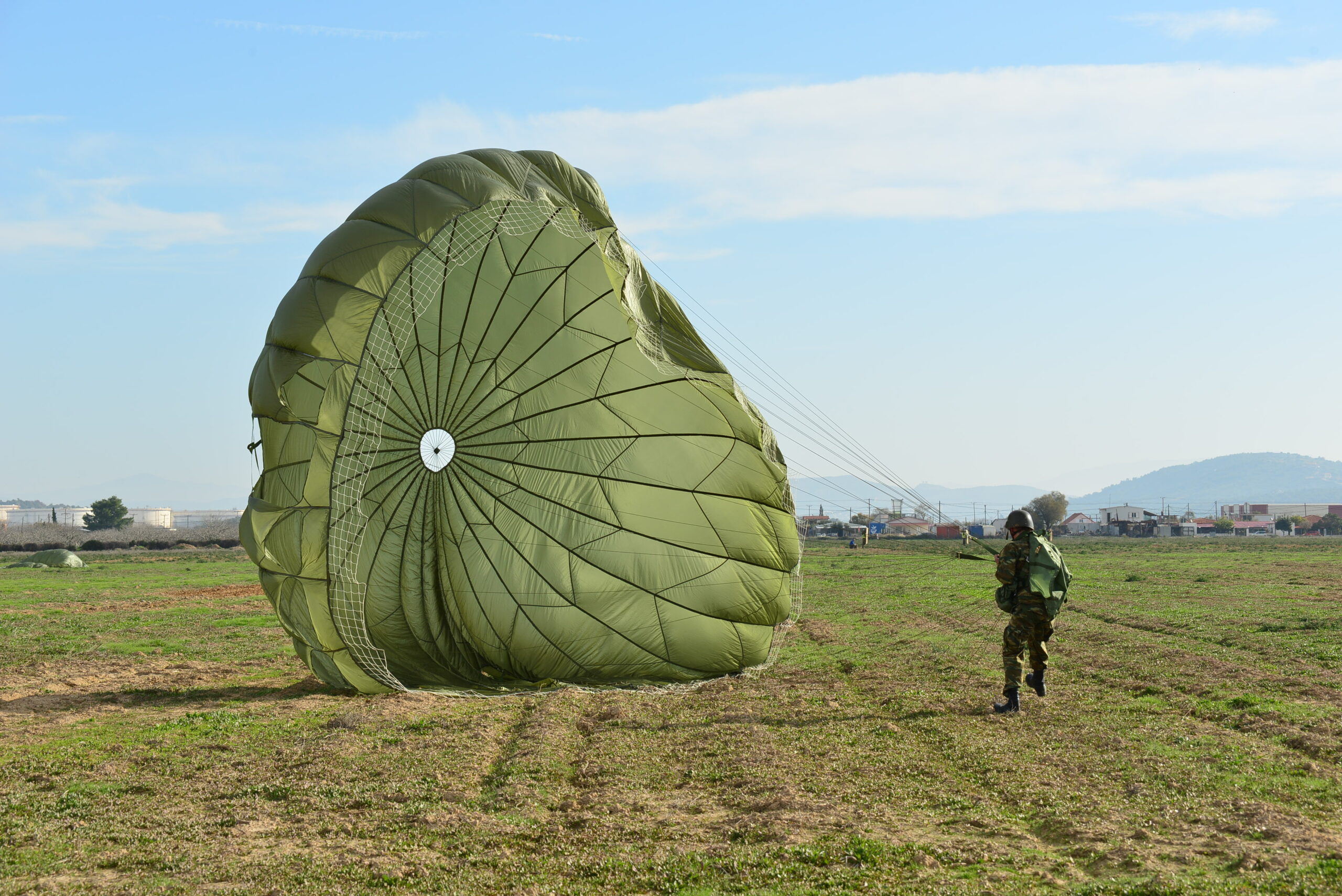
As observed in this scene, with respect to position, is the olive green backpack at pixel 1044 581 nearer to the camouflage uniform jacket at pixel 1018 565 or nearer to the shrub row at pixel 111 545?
the camouflage uniform jacket at pixel 1018 565

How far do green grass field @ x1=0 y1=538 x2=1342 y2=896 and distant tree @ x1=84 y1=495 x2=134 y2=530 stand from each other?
11585 cm

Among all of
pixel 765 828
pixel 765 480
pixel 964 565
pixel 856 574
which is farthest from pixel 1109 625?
pixel 964 565

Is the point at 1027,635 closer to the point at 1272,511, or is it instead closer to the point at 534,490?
the point at 534,490

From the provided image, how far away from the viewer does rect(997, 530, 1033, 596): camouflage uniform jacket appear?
10711 mm

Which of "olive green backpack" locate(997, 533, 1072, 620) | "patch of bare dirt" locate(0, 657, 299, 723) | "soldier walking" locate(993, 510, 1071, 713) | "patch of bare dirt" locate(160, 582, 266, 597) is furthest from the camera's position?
"patch of bare dirt" locate(160, 582, 266, 597)

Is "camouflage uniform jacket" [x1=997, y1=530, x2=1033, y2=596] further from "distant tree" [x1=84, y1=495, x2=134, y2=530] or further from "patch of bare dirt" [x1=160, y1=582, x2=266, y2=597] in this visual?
"distant tree" [x1=84, y1=495, x2=134, y2=530]

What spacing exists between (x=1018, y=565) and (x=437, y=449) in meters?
6.52

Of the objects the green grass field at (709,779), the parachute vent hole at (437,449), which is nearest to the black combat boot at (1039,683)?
the green grass field at (709,779)

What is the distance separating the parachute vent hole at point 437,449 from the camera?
39.4 feet

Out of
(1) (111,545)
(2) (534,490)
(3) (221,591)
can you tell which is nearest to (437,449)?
(2) (534,490)

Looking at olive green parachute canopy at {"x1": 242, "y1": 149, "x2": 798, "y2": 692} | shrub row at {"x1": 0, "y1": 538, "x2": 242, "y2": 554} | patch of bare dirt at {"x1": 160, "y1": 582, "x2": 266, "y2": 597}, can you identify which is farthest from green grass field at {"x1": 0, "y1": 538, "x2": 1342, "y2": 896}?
shrub row at {"x1": 0, "y1": 538, "x2": 242, "y2": 554}

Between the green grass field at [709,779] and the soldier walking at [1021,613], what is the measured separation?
40cm

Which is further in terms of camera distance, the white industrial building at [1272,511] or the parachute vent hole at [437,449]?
the white industrial building at [1272,511]

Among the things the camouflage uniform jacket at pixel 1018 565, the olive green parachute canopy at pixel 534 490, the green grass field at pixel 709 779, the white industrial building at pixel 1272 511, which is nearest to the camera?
the green grass field at pixel 709 779
